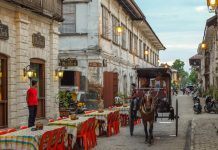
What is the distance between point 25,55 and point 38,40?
5.75ft

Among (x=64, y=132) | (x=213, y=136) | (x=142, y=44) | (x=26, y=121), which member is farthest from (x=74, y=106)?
(x=142, y=44)

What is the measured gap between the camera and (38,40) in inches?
845

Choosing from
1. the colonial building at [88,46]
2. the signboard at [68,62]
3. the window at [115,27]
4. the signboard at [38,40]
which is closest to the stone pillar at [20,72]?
the signboard at [38,40]

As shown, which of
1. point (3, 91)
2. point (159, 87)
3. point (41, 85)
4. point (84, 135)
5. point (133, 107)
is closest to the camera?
point (84, 135)

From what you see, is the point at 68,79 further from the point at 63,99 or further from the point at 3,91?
the point at 3,91

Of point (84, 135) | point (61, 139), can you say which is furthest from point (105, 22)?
point (61, 139)

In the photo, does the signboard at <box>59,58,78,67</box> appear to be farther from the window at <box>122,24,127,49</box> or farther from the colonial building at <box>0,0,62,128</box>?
the window at <box>122,24,127,49</box>

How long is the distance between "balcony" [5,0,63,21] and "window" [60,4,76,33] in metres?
5.86

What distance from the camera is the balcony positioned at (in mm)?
19475

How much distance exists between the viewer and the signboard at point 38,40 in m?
21.0

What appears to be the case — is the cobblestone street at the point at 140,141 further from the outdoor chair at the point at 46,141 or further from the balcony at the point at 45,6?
the balcony at the point at 45,6

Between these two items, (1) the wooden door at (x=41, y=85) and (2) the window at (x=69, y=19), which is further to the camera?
(2) the window at (x=69, y=19)

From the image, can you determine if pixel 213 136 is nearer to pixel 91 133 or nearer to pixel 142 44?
pixel 91 133

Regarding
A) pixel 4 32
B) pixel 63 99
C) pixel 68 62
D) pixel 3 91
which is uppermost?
pixel 4 32
